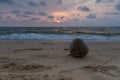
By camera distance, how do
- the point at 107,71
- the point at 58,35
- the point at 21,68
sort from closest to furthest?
the point at 107,71, the point at 21,68, the point at 58,35

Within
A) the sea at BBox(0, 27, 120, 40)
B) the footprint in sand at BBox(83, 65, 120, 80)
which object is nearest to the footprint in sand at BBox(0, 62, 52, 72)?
the footprint in sand at BBox(83, 65, 120, 80)

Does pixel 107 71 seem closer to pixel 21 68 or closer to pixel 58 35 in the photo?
pixel 21 68

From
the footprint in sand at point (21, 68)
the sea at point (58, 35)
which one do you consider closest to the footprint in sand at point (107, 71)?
the footprint in sand at point (21, 68)

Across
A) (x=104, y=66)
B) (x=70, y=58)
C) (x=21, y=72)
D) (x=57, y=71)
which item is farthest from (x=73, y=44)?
(x=21, y=72)

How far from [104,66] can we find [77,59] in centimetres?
138

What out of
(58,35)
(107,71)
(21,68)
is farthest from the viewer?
(58,35)

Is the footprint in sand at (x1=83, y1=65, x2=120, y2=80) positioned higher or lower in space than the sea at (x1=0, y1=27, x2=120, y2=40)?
higher

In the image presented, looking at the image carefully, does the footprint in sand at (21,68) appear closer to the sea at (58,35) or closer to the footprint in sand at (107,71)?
the footprint in sand at (107,71)

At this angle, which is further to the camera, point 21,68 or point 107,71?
point 21,68

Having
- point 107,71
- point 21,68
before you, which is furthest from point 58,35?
point 107,71

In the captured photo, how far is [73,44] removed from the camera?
6.31 m

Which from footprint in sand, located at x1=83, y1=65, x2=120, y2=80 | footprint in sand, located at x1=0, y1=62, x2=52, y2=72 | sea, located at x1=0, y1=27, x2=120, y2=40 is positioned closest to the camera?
footprint in sand, located at x1=83, y1=65, x2=120, y2=80

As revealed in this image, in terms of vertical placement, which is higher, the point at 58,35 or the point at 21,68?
the point at 21,68

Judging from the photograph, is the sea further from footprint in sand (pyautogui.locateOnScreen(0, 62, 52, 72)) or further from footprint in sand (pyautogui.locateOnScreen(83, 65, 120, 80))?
footprint in sand (pyautogui.locateOnScreen(0, 62, 52, 72))
